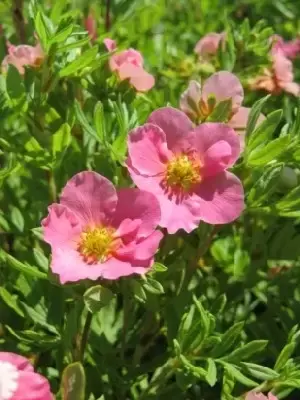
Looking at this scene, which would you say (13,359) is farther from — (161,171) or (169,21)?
(169,21)

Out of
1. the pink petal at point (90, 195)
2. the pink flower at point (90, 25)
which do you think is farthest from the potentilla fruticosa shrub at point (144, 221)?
the pink flower at point (90, 25)

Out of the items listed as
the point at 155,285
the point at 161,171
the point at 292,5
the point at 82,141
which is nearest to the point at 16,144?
the point at 82,141

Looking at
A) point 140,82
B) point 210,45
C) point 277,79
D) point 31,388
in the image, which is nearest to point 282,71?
Result: point 277,79

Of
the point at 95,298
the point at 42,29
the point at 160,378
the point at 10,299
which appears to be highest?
the point at 42,29

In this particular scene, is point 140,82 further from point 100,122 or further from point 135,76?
point 100,122

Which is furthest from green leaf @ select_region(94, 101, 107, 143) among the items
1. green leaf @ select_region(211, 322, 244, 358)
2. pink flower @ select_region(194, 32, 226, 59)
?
pink flower @ select_region(194, 32, 226, 59)

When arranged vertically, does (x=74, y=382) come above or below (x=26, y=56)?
below
